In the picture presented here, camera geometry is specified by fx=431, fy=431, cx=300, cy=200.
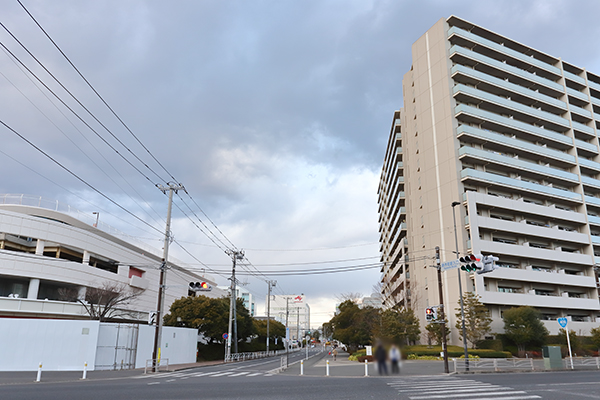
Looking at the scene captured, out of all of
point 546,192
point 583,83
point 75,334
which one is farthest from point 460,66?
point 75,334

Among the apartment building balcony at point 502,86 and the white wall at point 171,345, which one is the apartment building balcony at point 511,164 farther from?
the white wall at point 171,345

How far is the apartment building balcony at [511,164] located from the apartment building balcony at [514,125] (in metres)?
4.74

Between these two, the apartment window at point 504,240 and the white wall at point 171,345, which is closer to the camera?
the white wall at point 171,345

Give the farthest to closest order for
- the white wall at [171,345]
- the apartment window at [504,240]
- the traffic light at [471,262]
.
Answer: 1. the apartment window at [504,240]
2. the white wall at [171,345]
3. the traffic light at [471,262]

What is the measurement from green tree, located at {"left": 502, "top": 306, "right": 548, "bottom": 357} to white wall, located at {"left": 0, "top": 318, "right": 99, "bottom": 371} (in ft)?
149

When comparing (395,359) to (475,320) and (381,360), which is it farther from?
(475,320)

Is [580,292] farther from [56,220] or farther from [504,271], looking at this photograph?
[56,220]

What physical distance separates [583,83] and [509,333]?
48.2m

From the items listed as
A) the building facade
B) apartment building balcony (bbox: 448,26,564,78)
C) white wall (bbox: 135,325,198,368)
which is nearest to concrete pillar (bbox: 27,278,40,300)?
the building facade

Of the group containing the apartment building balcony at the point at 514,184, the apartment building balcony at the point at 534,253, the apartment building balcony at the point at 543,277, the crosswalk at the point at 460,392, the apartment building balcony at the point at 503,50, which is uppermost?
the apartment building balcony at the point at 503,50

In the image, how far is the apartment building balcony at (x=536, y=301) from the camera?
176ft

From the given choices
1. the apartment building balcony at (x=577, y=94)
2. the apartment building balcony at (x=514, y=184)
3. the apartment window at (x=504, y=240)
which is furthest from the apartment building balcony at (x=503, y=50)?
the apartment window at (x=504, y=240)

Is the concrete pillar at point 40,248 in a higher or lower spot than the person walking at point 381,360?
higher

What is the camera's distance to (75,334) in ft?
110
